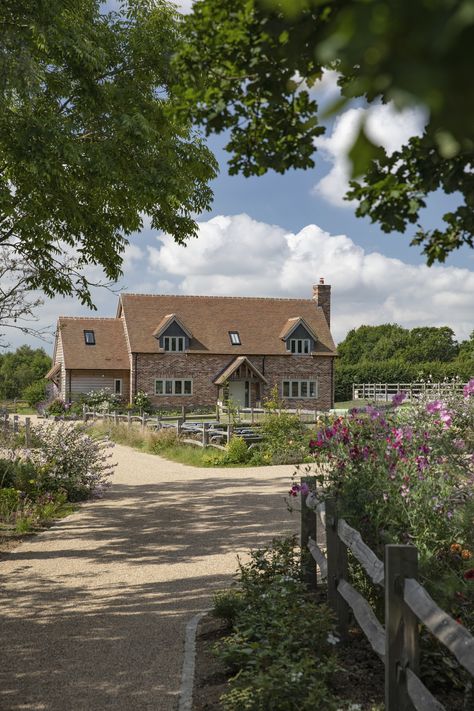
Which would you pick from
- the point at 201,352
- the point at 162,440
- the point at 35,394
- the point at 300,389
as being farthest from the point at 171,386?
the point at 162,440

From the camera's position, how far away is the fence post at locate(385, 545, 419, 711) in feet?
13.1

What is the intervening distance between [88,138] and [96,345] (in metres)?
35.8

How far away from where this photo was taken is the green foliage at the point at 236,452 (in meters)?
20.0

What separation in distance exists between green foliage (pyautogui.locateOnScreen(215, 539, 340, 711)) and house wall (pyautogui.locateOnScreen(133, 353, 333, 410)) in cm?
3747

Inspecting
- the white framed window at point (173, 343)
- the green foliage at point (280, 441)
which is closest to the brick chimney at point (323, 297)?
Result: the white framed window at point (173, 343)

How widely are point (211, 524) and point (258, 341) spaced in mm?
34726

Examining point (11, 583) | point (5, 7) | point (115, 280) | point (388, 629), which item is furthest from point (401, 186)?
point (115, 280)

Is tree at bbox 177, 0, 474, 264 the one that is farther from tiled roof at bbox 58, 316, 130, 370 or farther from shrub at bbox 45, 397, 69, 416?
tiled roof at bbox 58, 316, 130, 370

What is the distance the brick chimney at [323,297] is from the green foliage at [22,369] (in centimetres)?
2312

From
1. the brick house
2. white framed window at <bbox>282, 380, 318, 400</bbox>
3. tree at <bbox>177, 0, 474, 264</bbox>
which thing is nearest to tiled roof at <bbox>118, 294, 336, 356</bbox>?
the brick house

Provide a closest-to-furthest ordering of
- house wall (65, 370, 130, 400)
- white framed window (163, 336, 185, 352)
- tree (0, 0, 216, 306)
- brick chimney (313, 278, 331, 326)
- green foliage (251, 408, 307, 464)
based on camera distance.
Result: tree (0, 0, 216, 306), green foliage (251, 408, 307, 464), white framed window (163, 336, 185, 352), house wall (65, 370, 130, 400), brick chimney (313, 278, 331, 326)

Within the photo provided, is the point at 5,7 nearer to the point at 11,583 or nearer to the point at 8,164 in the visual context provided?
the point at 8,164

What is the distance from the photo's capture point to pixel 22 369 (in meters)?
60.7

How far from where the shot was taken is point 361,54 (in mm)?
974
